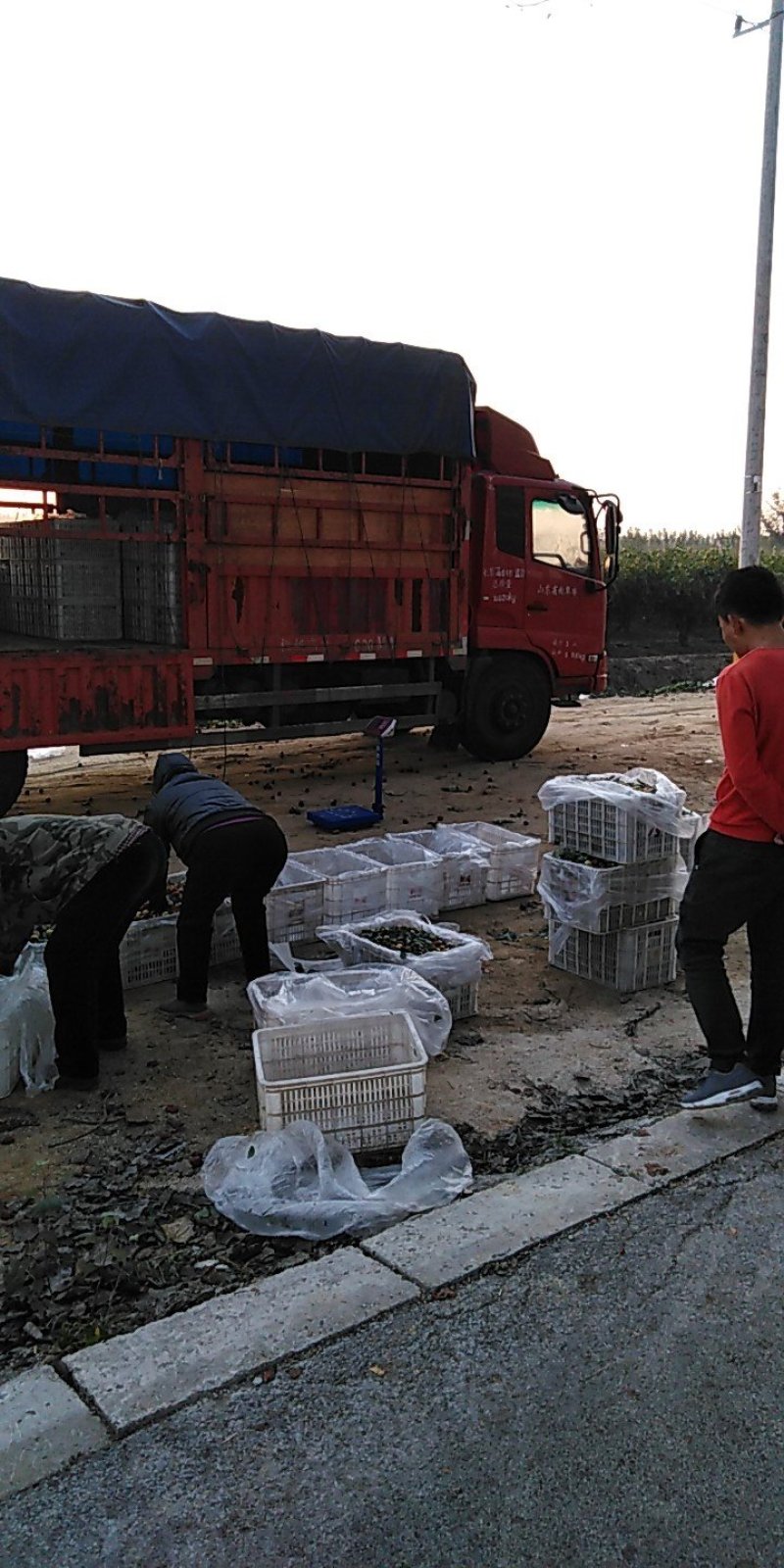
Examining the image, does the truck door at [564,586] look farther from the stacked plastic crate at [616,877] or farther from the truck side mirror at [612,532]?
the stacked plastic crate at [616,877]

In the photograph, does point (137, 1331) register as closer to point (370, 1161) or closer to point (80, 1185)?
point (80, 1185)

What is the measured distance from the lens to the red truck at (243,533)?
908 centimetres

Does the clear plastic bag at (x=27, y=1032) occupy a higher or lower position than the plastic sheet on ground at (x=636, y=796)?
lower

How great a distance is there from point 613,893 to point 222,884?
6.36 ft

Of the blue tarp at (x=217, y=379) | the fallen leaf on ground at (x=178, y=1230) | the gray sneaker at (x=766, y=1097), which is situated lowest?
the fallen leaf on ground at (x=178, y=1230)

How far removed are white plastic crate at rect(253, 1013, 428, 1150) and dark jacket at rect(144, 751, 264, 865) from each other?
133cm

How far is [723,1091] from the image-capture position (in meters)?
4.48

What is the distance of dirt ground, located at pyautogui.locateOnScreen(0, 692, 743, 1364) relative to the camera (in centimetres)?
358

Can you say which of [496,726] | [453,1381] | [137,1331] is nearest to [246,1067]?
[137,1331]

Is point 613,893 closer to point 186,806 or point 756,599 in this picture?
point 756,599

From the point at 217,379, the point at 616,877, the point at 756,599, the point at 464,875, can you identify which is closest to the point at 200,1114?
the point at 616,877

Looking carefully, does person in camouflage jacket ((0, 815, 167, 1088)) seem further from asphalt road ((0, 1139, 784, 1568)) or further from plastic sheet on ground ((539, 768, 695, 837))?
plastic sheet on ground ((539, 768, 695, 837))

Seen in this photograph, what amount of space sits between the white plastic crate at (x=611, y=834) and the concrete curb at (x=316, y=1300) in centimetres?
179

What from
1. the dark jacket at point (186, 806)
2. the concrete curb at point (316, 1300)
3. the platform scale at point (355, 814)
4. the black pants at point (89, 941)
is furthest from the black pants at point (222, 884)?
the platform scale at point (355, 814)
